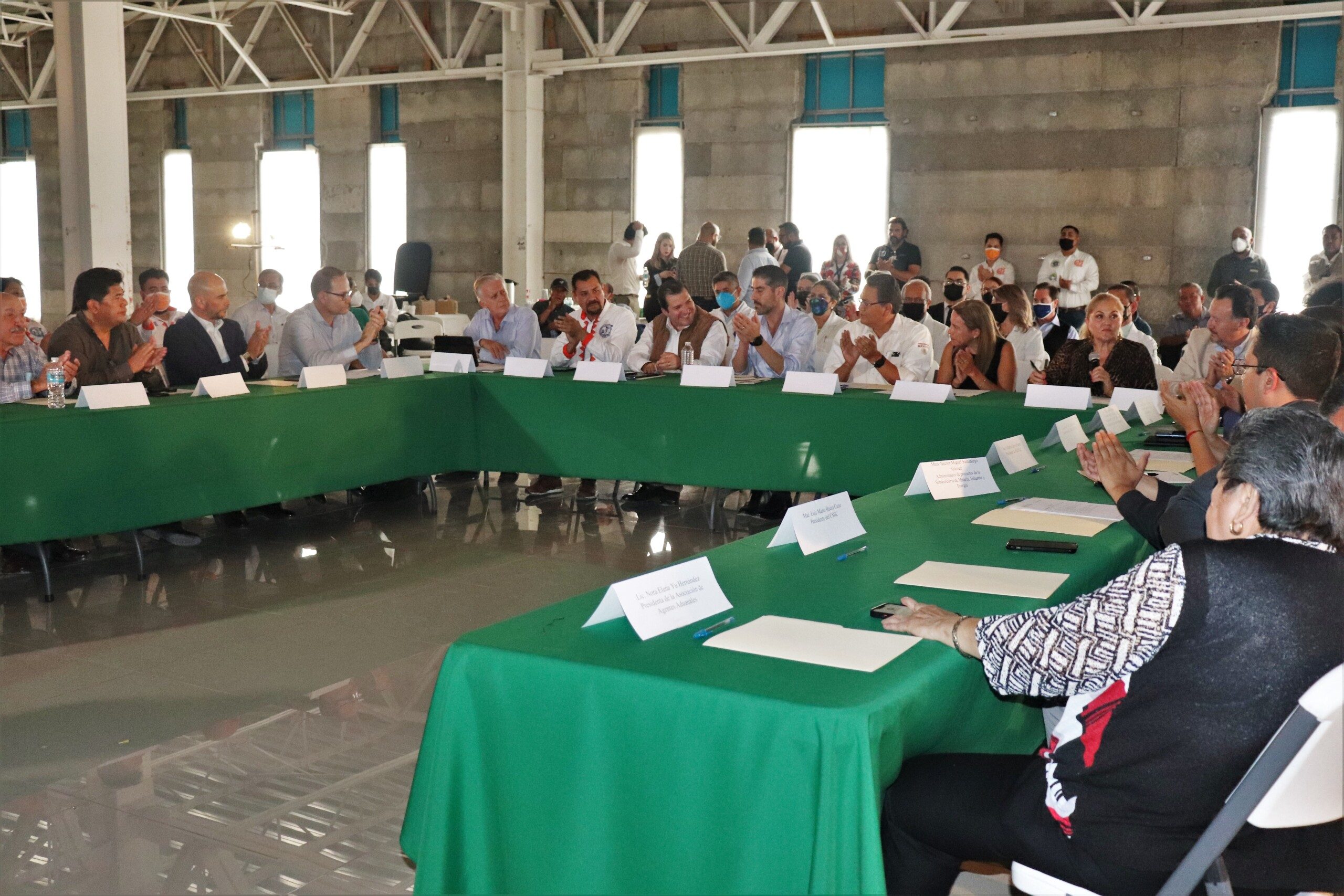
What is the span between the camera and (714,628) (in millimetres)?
1967

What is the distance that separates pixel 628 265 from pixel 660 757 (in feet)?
35.3

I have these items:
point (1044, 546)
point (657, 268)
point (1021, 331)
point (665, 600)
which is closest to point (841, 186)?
point (657, 268)

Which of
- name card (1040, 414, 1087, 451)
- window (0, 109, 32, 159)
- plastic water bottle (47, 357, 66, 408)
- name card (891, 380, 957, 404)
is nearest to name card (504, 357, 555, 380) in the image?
name card (891, 380, 957, 404)

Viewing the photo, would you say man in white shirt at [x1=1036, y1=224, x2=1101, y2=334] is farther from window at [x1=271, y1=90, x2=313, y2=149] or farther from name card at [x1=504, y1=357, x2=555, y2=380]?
window at [x1=271, y1=90, x2=313, y2=149]

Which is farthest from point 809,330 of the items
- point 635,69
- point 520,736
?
point 635,69

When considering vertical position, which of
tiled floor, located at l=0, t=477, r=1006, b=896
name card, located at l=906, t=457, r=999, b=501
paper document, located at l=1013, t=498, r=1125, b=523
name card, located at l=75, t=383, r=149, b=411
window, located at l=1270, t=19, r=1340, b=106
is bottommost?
tiled floor, located at l=0, t=477, r=1006, b=896

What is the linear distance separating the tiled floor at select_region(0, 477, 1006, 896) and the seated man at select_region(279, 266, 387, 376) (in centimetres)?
81

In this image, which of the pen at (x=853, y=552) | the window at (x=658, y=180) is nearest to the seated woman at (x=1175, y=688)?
the pen at (x=853, y=552)

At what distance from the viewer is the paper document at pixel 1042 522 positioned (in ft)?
9.10

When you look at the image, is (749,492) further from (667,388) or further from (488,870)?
(488,870)

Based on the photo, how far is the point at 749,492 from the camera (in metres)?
6.46

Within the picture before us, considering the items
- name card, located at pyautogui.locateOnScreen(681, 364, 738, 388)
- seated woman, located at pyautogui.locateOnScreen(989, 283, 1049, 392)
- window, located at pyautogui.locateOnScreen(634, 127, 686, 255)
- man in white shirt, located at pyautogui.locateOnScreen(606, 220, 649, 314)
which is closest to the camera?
name card, located at pyautogui.locateOnScreen(681, 364, 738, 388)

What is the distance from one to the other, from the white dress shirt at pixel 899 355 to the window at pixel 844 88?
608cm

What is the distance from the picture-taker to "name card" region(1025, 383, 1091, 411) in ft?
16.2
